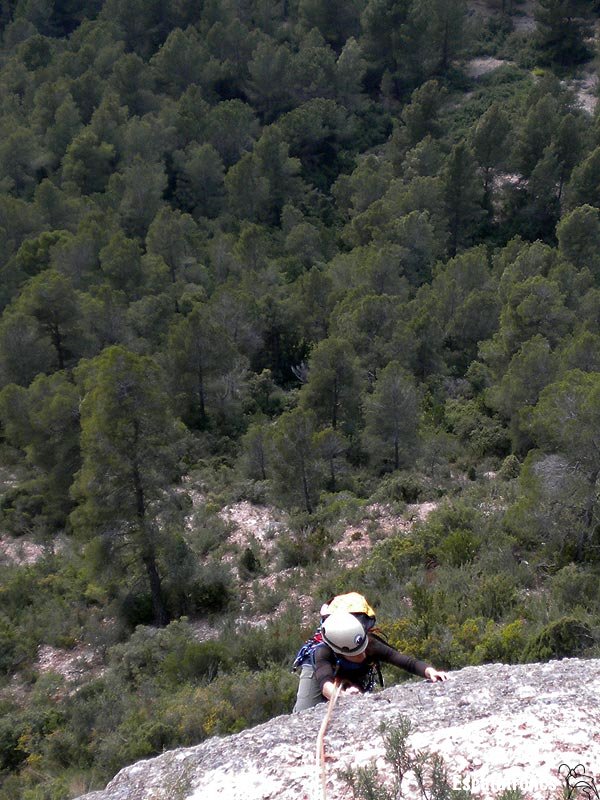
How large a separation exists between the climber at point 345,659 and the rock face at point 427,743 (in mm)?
341

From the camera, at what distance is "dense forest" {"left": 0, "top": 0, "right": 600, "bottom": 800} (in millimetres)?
11117

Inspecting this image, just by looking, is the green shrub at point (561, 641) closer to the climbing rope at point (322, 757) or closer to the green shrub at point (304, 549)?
the climbing rope at point (322, 757)

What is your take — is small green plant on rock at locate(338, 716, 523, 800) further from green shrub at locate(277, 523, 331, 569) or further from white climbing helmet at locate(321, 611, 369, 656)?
green shrub at locate(277, 523, 331, 569)

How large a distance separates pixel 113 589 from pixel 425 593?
7.14 metres

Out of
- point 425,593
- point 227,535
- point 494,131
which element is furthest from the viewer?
point 494,131

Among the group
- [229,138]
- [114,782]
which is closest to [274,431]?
[114,782]

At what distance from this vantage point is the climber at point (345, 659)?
201 inches

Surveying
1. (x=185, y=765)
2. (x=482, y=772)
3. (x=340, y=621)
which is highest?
(x=340, y=621)

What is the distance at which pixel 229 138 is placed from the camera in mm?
43469

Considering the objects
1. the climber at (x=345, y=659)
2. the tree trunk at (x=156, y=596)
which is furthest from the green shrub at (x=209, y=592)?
the climber at (x=345, y=659)

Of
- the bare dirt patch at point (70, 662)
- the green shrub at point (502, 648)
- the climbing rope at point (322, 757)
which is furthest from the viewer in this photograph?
the bare dirt patch at point (70, 662)

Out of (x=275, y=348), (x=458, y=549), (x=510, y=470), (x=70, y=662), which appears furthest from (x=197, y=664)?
(x=275, y=348)

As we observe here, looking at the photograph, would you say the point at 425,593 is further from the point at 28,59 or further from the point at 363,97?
the point at 28,59

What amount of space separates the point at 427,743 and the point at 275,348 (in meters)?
25.5
